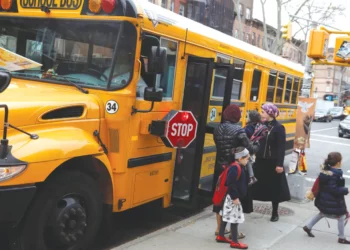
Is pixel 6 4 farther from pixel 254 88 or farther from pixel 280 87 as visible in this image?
pixel 280 87

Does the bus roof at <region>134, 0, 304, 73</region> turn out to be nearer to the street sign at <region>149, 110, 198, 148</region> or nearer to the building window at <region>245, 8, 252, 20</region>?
the street sign at <region>149, 110, 198, 148</region>

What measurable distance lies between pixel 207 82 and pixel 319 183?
1.80 meters

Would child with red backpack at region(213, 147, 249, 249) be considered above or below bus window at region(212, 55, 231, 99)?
below

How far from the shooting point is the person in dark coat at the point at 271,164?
18.6ft

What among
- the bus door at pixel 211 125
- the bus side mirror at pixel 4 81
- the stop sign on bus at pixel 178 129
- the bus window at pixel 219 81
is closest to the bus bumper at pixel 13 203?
the bus side mirror at pixel 4 81

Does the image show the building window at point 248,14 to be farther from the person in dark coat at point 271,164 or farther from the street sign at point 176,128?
the street sign at point 176,128

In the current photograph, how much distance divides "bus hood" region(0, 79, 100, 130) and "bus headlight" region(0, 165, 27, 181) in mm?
355

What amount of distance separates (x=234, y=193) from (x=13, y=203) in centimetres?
227

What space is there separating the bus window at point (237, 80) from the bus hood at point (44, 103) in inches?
130

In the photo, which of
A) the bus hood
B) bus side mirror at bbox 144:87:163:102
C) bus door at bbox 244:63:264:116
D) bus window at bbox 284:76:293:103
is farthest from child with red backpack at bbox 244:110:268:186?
bus window at bbox 284:76:293:103

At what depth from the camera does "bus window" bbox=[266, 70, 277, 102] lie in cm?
862

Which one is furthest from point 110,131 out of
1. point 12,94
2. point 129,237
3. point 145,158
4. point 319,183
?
point 319,183

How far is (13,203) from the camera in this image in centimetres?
338

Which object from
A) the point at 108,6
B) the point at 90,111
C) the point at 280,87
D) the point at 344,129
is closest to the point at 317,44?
the point at 280,87
